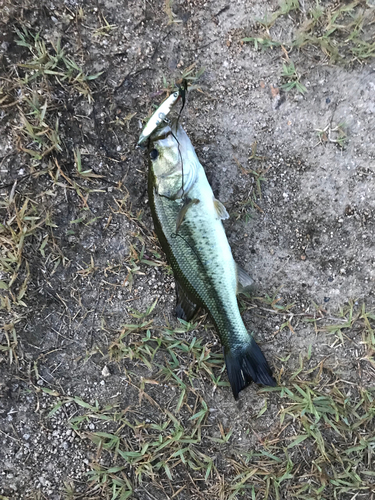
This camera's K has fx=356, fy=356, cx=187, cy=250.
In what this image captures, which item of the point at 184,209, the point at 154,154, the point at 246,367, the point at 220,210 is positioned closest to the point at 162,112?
the point at 154,154

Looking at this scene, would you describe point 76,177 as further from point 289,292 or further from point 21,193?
point 289,292

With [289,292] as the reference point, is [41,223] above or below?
above

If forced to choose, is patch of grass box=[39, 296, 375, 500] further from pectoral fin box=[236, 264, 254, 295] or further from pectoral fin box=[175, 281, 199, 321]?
pectoral fin box=[236, 264, 254, 295]

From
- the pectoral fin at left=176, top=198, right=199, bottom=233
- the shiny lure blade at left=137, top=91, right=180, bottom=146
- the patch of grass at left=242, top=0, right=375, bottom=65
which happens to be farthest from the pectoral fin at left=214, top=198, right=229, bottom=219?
the patch of grass at left=242, top=0, right=375, bottom=65

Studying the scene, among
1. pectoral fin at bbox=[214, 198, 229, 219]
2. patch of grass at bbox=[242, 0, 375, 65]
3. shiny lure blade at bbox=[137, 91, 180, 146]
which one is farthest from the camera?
patch of grass at bbox=[242, 0, 375, 65]

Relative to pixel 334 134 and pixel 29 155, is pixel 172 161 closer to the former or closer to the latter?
pixel 29 155

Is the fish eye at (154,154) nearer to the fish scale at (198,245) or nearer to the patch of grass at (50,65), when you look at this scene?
the fish scale at (198,245)

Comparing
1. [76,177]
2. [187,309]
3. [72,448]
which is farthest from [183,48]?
[72,448]
